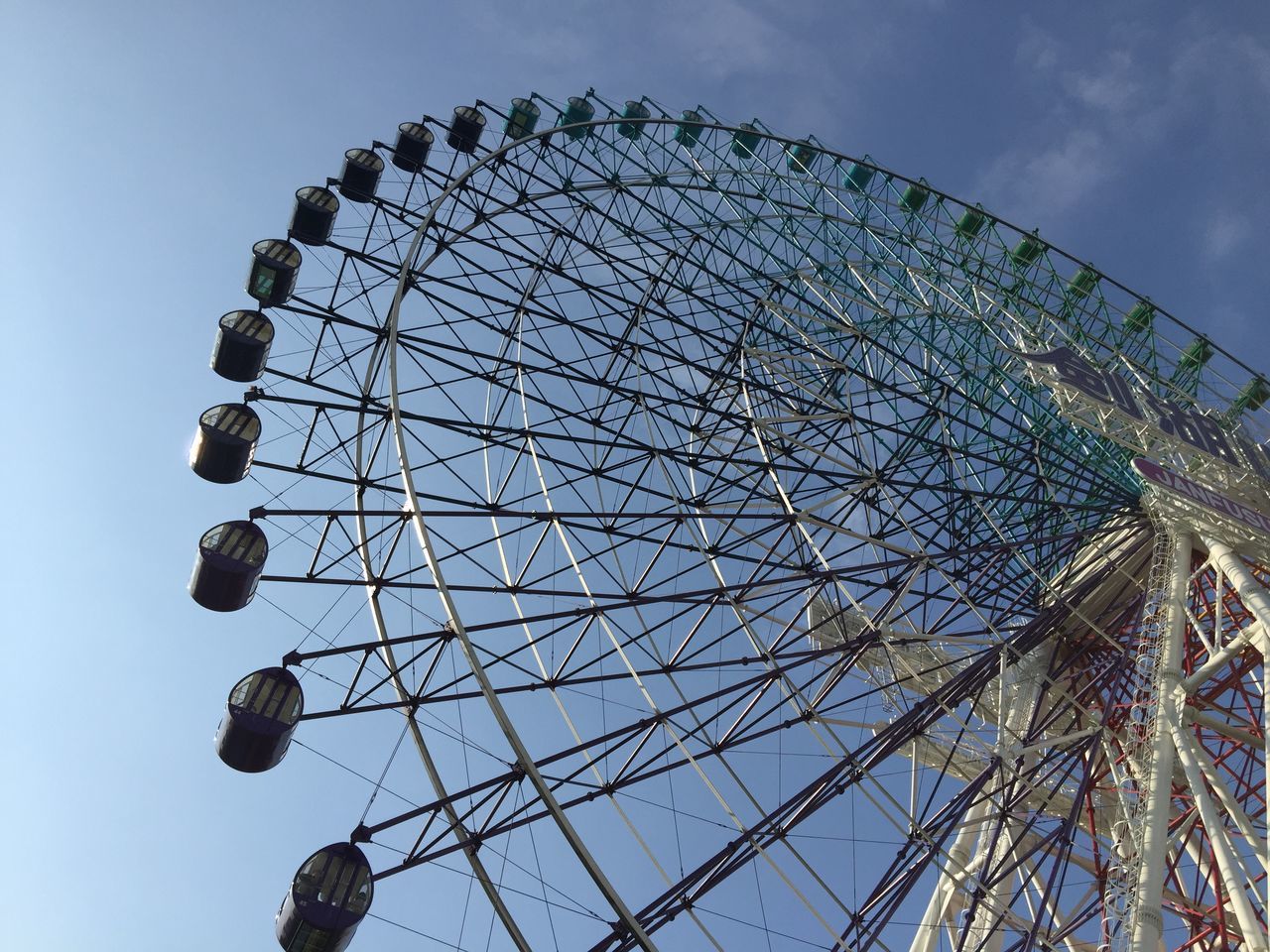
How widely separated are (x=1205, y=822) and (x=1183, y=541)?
562cm

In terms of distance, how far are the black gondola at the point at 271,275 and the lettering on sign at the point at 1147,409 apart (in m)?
11.6

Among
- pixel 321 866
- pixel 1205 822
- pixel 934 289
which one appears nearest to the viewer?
pixel 321 866

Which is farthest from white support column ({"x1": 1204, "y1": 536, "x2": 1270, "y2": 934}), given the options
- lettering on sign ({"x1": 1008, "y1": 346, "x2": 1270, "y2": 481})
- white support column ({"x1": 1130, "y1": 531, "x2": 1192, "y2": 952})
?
lettering on sign ({"x1": 1008, "y1": 346, "x2": 1270, "y2": 481})

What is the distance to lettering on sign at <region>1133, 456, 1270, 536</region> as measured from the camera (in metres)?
16.7

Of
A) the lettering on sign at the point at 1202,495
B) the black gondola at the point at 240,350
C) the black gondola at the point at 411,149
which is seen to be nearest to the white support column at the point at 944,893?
the lettering on sign at the point at 1202,495

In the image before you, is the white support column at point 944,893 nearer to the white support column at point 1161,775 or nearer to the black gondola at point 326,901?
the white support column at point 1161,775

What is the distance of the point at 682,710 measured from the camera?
45.2 ft

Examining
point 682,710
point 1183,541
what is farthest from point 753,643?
point 1183,541

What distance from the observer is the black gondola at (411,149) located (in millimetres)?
20594

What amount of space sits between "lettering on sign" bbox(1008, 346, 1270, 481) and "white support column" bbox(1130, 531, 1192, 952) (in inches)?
76.0

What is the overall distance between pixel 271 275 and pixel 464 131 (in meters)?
7.59

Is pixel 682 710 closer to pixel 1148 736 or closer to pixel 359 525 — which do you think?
pixel 359 525

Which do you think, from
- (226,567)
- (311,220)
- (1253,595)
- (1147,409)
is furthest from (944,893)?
(311,220)

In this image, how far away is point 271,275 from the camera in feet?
53.8
